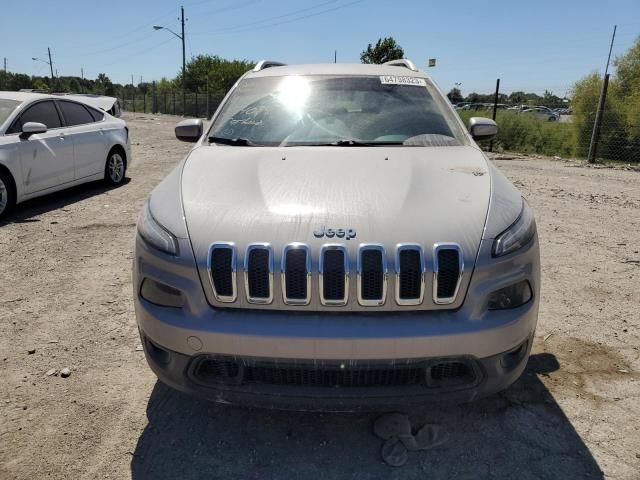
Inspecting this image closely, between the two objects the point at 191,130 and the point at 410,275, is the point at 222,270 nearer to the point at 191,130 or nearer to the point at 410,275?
the point at 410,275

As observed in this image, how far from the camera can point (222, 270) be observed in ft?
6.63

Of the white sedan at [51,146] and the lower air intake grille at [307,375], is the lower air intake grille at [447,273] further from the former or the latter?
the white sedan at [51,146]

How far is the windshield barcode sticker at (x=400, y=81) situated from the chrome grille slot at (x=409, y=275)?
2.05m

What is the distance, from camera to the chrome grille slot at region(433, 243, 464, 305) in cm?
197

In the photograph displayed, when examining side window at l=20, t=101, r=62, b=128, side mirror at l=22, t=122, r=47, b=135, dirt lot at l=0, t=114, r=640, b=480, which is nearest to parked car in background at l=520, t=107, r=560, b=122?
dirt lot at l=0, t=114, r=640, b=480

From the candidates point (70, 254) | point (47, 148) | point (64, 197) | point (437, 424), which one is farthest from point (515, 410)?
point (64, 197)

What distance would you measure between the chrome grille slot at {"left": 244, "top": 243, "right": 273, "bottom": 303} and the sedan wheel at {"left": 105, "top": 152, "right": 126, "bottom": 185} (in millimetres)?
7269

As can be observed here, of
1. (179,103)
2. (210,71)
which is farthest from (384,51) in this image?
(210,71)

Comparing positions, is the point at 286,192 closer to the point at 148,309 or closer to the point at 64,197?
the point at 148,309

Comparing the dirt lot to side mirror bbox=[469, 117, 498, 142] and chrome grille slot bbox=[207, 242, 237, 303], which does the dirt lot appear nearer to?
chrome grille slot bbox=[207, 242, 237, 303]

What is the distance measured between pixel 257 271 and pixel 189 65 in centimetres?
6591

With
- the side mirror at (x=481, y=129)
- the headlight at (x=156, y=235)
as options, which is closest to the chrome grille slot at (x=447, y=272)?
the headlight at (x=156, y=235)

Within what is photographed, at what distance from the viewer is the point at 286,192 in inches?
92.0

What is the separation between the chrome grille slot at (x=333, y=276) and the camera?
1.96 meters
